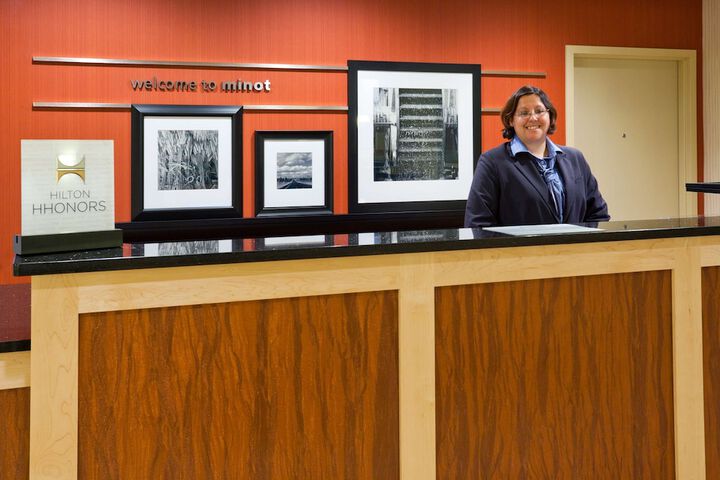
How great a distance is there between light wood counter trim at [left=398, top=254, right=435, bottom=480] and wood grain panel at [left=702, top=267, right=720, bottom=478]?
767 mm

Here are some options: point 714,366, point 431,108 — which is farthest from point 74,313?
point 431,108

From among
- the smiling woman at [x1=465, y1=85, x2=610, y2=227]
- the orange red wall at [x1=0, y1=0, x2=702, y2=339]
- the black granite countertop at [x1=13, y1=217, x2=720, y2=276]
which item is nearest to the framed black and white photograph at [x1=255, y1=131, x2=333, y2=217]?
the orange red wall at [x1=0, y1=0, x2=702, y2=339]

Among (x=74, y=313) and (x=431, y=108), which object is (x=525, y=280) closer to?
(x=74, y=313)

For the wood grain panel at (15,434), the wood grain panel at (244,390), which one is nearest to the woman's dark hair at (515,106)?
the wood grain panel at (244,390)

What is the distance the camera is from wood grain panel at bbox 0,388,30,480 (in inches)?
49.3

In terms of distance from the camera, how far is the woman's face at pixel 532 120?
7.54 ft

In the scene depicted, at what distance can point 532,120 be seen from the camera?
2.30m

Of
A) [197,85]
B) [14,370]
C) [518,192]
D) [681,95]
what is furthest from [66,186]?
[681,95]

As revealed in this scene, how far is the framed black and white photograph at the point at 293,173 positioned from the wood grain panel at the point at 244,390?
72.7 inches

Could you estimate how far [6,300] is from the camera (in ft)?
5.40

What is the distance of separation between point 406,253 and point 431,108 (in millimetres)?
2142

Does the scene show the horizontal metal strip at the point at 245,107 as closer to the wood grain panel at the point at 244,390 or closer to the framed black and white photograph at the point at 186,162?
the framed black and white photograph at the point at 186,162

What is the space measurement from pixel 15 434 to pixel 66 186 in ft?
1.64

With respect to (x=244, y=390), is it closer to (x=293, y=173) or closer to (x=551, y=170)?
(x=551, y=170)
